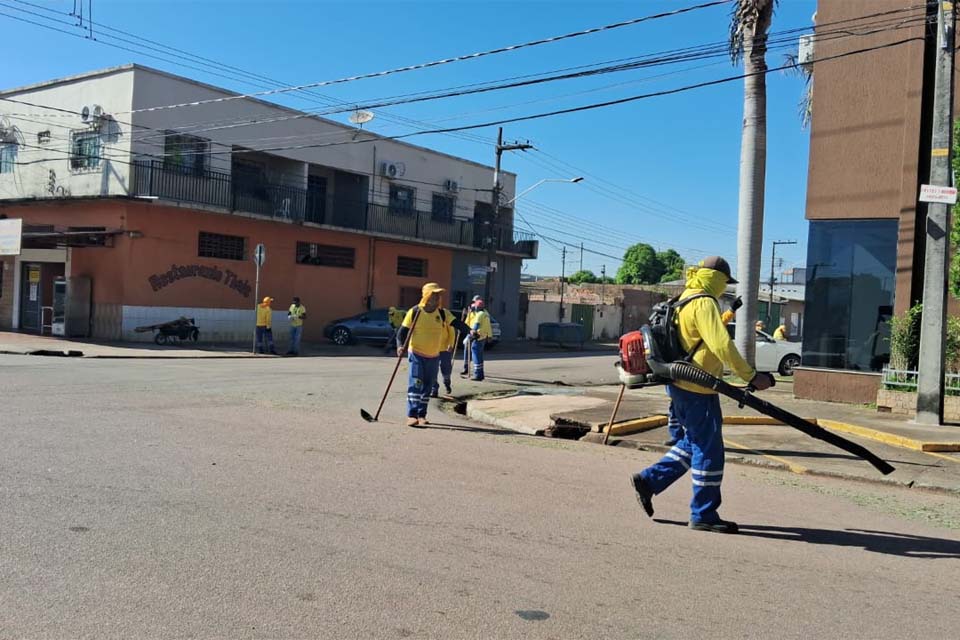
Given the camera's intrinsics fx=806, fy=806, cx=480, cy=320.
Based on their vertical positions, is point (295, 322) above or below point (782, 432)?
above

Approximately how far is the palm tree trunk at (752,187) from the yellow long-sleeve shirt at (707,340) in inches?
479

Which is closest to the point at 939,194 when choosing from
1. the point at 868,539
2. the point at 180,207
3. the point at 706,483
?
the point at 868,539

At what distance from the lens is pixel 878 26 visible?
12961 millimetres

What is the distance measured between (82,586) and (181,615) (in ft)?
2.13

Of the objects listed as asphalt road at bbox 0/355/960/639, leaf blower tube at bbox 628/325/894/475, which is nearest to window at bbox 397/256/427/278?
asphalt road at bbox 0/355/960/639

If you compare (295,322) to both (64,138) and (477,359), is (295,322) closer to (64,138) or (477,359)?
(477,359)

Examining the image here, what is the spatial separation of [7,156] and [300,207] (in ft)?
33.3

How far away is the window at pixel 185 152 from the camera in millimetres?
25500

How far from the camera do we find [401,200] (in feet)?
115

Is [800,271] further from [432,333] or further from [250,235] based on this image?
[432,333]

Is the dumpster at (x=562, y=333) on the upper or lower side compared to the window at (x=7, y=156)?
lower

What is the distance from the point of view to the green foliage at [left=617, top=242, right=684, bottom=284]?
8238 centimetres

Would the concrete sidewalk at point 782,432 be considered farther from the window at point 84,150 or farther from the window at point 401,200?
the window at point 401,200

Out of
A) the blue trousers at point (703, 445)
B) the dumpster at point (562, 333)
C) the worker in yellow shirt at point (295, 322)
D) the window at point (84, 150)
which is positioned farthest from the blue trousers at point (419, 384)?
the dumpster at point (562, 333)
